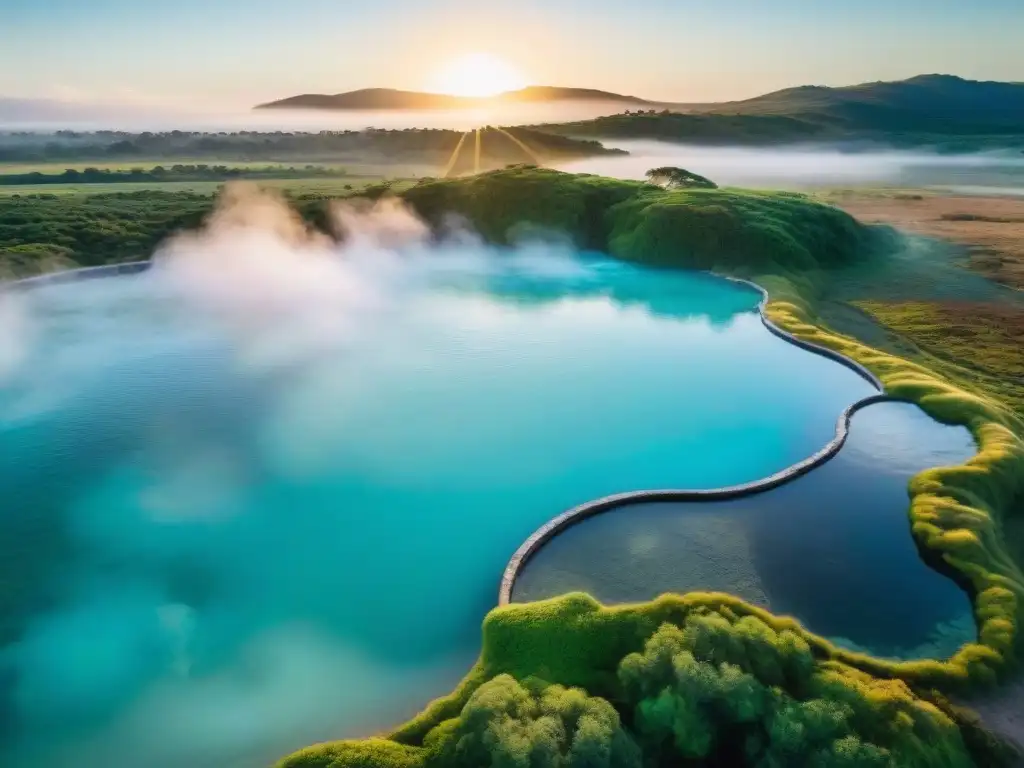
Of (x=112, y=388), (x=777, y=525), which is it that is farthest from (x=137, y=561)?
(x=777, y=525)

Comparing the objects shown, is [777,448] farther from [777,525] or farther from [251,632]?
[251,632]

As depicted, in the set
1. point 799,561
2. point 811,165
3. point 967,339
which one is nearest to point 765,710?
point 799,561

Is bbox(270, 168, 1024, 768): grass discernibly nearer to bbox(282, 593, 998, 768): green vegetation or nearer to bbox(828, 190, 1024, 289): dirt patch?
bbox(282, 593, 998, 768): green vegetation

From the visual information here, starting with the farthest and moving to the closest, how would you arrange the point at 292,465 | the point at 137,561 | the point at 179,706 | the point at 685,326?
1. the point at 685,326
2. the point at 292,465
3. the point at 137,561
4. the point at 179,706

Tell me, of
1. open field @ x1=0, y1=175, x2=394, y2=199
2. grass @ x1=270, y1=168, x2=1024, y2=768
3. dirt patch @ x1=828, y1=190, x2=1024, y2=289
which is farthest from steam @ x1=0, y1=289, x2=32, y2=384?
dirt patch @ x1=828, y1=190, x2=1024, y2=289

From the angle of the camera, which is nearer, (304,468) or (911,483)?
(911,483)

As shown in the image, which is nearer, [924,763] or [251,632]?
[924,763]

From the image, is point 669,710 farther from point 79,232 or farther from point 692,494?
point 79,232
